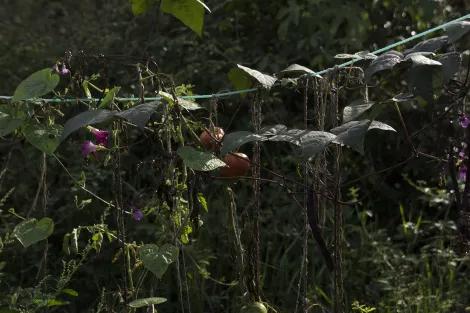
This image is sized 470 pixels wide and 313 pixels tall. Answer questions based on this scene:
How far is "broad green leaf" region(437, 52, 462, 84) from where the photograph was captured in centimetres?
148

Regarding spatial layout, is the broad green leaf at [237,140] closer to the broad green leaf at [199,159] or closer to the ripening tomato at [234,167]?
the broad green leaf at [199,159]

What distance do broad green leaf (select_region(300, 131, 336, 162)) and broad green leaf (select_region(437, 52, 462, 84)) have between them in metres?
0.24

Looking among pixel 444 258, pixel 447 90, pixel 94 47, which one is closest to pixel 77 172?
pixel 94 47

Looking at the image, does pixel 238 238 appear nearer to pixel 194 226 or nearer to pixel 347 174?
pixel 194 226

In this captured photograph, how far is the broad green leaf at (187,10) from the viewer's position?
1.75 m

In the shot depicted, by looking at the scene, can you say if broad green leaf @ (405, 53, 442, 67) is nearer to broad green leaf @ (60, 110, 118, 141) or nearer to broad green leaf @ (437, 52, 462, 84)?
broad green leaf @ (437, 52, 462, 84)

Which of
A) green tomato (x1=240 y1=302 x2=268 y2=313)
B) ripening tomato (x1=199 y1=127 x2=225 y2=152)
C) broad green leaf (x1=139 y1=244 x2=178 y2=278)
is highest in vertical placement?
ripening tomato (x1=199 y1=127 x2=225 y2=152)

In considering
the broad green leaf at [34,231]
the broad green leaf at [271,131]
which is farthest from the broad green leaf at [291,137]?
the broad green leaf at [34,231]

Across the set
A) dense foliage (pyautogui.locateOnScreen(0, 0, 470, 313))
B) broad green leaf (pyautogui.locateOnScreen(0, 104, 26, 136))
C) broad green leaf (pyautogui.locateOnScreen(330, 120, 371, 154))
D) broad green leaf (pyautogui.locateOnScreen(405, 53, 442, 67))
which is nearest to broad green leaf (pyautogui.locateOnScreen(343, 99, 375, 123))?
broad green leaf (pyautogui.locateOnScreen(330, 120, 371, 154))

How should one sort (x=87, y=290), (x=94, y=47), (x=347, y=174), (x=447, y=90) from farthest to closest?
(x=94, y=47)
(x=347, y=174)
(x=87, y=290)
(x=447, y=90)

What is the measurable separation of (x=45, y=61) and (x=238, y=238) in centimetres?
231

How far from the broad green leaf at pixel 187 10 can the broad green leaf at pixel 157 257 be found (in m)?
0.48

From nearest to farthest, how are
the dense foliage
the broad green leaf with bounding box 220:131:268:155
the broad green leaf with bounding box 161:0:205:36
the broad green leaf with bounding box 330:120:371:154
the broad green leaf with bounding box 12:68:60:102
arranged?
the broad green leaf with bounding box 330:120:371:154 < the broad green leaf with bounding box 220:131:268:155 < the broad green leaf with bounding box 12:68:60:102 < the broad green leaf with bounding box 161:0:205:36 < the dense foliage

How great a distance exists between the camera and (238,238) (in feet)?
6.12
